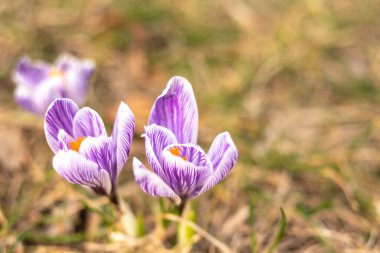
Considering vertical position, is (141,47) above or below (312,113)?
above

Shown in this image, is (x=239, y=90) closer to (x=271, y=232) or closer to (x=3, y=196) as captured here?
(x=271, y=232)

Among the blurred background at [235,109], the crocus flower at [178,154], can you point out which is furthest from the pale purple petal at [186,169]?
the blurred background at [235,109]

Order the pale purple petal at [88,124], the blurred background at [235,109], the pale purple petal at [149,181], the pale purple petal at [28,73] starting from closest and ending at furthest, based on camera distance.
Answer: the pale purple petal at [149,181]
the pale purple petal at [88,124]
the blurred background at [235,109]
the pale purple petal at [28,73]

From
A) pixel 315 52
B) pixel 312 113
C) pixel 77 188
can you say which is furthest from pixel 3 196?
pixel 315 52

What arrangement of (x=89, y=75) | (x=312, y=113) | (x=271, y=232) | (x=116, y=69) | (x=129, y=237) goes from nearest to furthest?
(x=129, y=237)
(x=271, y=232)
(x=89, y=75)
(x=312, y=113)
(x=116, y=69)

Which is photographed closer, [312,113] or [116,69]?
[312,113]

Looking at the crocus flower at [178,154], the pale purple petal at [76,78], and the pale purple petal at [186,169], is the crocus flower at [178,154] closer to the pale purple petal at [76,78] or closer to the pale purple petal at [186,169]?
the pale purple petal at [186,169]

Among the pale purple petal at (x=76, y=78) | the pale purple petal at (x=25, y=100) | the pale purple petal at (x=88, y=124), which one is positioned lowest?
the pale purple petal at (x=88, y=124)
